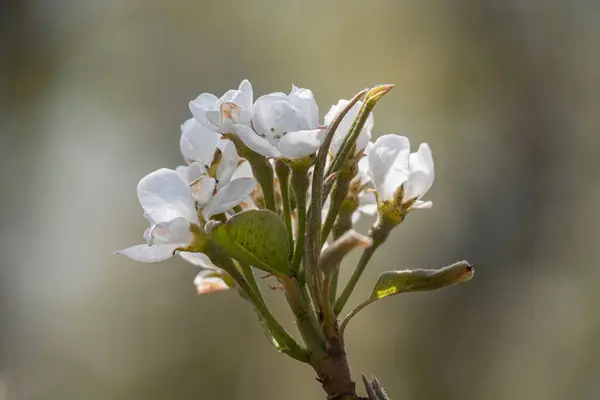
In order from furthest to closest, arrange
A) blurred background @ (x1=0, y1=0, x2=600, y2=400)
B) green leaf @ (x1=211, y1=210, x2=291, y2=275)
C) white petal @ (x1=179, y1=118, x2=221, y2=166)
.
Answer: blurred background @ (x1=0, y1=0, x2=600, y2=400) < white petal @ (x1=179, y1=118, x2=221, y2=166) < green leaf @ (x1=211, y1=210, x2=291, y2=275)

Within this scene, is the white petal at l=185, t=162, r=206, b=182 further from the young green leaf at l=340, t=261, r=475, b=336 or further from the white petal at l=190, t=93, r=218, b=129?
the young green leaf at l=340, t=261, r=475, b=336

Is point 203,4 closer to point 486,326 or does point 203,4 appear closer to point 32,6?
point 32,6

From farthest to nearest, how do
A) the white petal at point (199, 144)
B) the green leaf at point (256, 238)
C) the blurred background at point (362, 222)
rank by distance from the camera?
the blurred background at point (362, 222) → the white petal at point (199, 144) → the green leaf at point (256, 238)

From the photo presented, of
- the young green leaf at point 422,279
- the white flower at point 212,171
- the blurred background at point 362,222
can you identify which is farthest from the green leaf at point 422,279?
the blurred background at point 362,222

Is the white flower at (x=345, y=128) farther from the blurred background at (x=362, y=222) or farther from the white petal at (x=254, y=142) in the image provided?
the blurred background at (x=362, y=222)

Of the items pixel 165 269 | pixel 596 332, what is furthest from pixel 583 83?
pixel 165 269

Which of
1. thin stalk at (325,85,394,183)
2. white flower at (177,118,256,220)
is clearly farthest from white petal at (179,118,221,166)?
thin stalk at (325,85,394,183)

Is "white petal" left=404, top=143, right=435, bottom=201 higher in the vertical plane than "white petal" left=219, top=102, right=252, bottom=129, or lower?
lower
